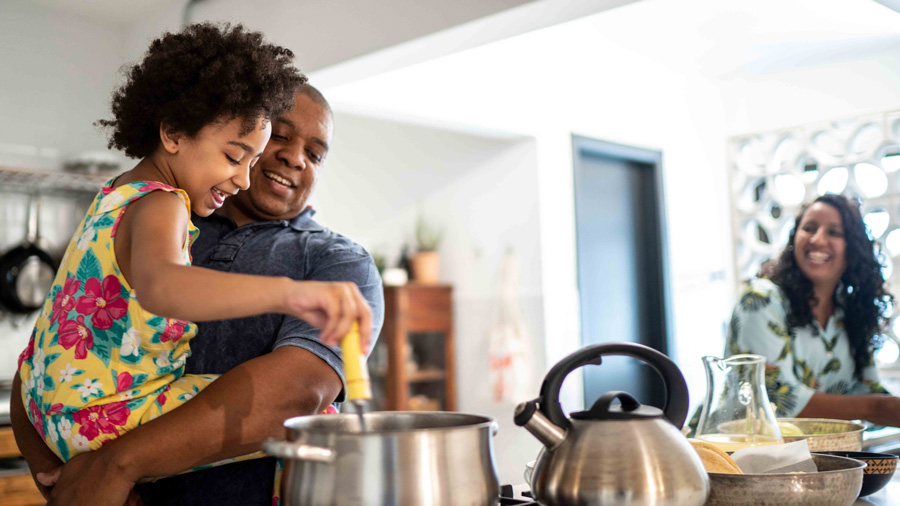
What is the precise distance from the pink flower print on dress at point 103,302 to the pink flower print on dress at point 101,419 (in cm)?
11

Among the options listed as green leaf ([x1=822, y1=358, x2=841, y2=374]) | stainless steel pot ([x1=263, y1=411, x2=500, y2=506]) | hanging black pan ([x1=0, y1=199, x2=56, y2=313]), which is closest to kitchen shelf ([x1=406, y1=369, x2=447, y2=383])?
hanging black pan ([x1=0, y1=199, x2=56, y2=313])

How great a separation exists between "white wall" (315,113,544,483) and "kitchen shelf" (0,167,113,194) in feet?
4.52

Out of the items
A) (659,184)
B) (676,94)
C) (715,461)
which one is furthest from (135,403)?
(676,94)

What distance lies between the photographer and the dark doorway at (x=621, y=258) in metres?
4.81

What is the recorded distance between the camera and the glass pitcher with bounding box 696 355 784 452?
127cm

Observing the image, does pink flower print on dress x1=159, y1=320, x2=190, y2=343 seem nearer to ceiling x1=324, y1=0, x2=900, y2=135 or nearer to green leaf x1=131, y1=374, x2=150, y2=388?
green leaf x1=131, y1=374, x2=150, y2=388

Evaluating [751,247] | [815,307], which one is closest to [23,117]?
[815,307]

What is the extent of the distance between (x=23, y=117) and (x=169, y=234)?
A: 3068 mm

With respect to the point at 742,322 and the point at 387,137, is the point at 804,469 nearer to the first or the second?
the point at 742,322

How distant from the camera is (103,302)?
3.35 ft

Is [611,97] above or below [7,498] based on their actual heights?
above

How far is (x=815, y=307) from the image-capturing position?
244cm

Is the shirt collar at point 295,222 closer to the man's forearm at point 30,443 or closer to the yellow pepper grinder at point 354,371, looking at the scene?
the man's forearm at point 30,443

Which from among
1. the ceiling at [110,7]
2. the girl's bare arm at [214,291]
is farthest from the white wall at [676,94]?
the girl's bare arm at [214,291]
